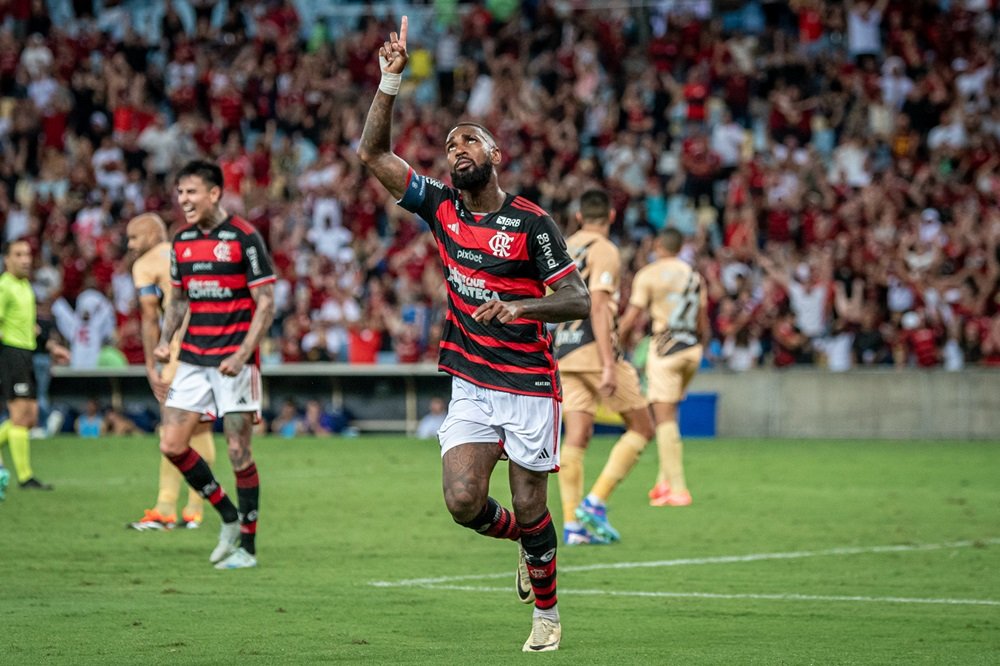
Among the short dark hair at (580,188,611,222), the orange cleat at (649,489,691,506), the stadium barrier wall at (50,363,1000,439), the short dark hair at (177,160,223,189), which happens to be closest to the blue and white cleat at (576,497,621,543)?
the short dark hair at (580,188,611,222)

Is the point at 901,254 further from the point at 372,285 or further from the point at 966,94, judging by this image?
the point at 372,285

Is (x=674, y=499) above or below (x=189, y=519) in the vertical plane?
below

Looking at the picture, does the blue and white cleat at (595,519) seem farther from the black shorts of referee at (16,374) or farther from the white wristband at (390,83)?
the black shorts of referee at (16,374)

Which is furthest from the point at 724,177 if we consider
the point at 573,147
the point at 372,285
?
the point at 372,285

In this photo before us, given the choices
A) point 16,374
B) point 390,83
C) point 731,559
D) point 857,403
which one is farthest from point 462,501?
point 857,403

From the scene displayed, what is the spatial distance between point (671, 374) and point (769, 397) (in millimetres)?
10216

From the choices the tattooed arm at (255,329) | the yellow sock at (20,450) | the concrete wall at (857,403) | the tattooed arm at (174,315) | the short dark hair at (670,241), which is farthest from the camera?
the concrete wall at (857,403)

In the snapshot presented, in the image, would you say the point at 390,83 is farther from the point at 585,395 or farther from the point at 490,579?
the point at 585,395

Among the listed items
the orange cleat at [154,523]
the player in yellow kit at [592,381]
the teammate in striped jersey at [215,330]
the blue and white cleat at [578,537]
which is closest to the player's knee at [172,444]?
the teammate in striped jersey at [215,330]

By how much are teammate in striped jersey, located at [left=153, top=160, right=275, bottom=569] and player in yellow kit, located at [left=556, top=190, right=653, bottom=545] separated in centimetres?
260

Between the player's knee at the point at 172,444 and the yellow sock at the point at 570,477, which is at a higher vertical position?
the player's knee at the point at 172,444

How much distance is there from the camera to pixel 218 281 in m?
11.0

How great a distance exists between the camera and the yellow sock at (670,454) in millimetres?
15180

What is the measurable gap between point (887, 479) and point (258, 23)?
68.0 feet
